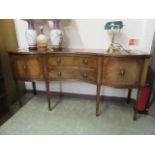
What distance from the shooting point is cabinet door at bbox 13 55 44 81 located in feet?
5.98

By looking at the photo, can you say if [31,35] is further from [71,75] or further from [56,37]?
[71,75]

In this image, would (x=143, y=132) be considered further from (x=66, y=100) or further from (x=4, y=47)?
(x=4, y=47)

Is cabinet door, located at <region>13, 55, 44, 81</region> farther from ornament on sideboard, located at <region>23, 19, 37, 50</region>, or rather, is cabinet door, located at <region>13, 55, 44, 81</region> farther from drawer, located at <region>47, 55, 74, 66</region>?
ornament on sideboard, located at <region>23, 19, 37, 50</region>

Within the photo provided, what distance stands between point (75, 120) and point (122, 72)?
84cm

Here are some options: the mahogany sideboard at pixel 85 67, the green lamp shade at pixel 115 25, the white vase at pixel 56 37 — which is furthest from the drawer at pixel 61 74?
the green lamp shade at pixel 115 25

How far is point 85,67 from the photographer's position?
1.79 m

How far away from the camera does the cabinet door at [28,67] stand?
1823 millimetres

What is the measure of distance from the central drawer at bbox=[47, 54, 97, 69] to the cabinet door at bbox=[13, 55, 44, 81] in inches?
5.7

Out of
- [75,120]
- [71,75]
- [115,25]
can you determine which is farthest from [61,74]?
[115,25]

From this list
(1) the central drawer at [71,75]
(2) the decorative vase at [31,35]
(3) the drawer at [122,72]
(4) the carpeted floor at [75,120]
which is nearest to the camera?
(3) the drawer at [122,72]

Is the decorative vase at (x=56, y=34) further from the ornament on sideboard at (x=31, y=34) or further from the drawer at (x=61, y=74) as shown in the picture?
the drawer at (x=61, y=74)

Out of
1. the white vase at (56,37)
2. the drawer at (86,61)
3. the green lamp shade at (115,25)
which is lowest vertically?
the drawer at (86,61)
